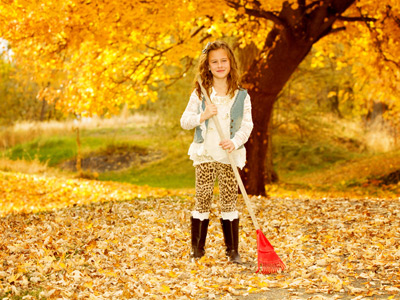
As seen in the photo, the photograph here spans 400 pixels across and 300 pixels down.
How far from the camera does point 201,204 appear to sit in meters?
4.47

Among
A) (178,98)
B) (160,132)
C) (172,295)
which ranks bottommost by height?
(172,295)

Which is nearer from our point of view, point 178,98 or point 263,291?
point 263,291

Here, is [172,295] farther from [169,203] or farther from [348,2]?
[348,2]

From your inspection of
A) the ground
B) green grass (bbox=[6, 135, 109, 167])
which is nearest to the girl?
the ground

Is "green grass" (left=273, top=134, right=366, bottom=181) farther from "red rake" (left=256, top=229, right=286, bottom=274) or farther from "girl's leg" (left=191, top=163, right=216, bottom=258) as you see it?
"red rake" (left=256, top=229, right=286, bottom=274)

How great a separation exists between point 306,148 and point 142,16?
9.98 meters

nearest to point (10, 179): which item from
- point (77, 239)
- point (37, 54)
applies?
point (37, 54)

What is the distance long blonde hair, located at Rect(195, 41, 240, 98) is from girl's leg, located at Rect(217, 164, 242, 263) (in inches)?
27.2

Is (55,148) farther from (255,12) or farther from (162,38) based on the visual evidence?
(255,12)

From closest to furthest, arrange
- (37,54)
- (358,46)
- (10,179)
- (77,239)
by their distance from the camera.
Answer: (77,239)
(37,54)
(358,46)
(10,179)

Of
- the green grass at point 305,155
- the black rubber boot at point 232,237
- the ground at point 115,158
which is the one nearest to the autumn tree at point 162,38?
the black rubber boot at point 232,237

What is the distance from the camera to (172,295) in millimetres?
3668

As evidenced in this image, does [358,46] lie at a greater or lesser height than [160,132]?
greater

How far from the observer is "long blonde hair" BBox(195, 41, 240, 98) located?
4.38 m
